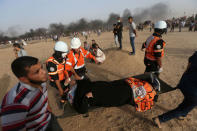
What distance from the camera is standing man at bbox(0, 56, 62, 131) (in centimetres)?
101

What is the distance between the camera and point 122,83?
204 cm

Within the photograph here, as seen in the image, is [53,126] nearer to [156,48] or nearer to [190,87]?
[190,87]

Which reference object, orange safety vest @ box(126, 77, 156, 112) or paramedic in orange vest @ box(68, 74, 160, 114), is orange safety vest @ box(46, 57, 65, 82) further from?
orange safety vest @ box(126, 77, 156, 112)

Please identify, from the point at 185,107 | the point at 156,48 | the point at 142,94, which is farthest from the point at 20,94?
the point at 156,48

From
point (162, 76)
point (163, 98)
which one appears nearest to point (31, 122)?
point (163, 98)

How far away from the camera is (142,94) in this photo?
200 centimetres

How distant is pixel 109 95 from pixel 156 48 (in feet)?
6.24

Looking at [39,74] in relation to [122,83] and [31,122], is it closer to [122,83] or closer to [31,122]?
[31,122]

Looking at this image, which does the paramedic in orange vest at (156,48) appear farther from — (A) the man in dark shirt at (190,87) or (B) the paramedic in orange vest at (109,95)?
(B) the paramedic in orange vest at (109,95)

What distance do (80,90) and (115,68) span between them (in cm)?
441

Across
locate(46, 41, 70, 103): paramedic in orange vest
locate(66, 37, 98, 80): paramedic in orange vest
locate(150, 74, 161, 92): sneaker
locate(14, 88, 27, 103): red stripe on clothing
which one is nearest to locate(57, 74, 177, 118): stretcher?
locate(150, 74, 161, 92): sneaker

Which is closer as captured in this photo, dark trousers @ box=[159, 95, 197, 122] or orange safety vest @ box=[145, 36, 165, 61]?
dark trousers @ box=[159, 95, 197, 122]

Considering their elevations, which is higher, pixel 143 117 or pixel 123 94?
pixel 123 94

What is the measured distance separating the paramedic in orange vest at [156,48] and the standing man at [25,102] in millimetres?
2724
